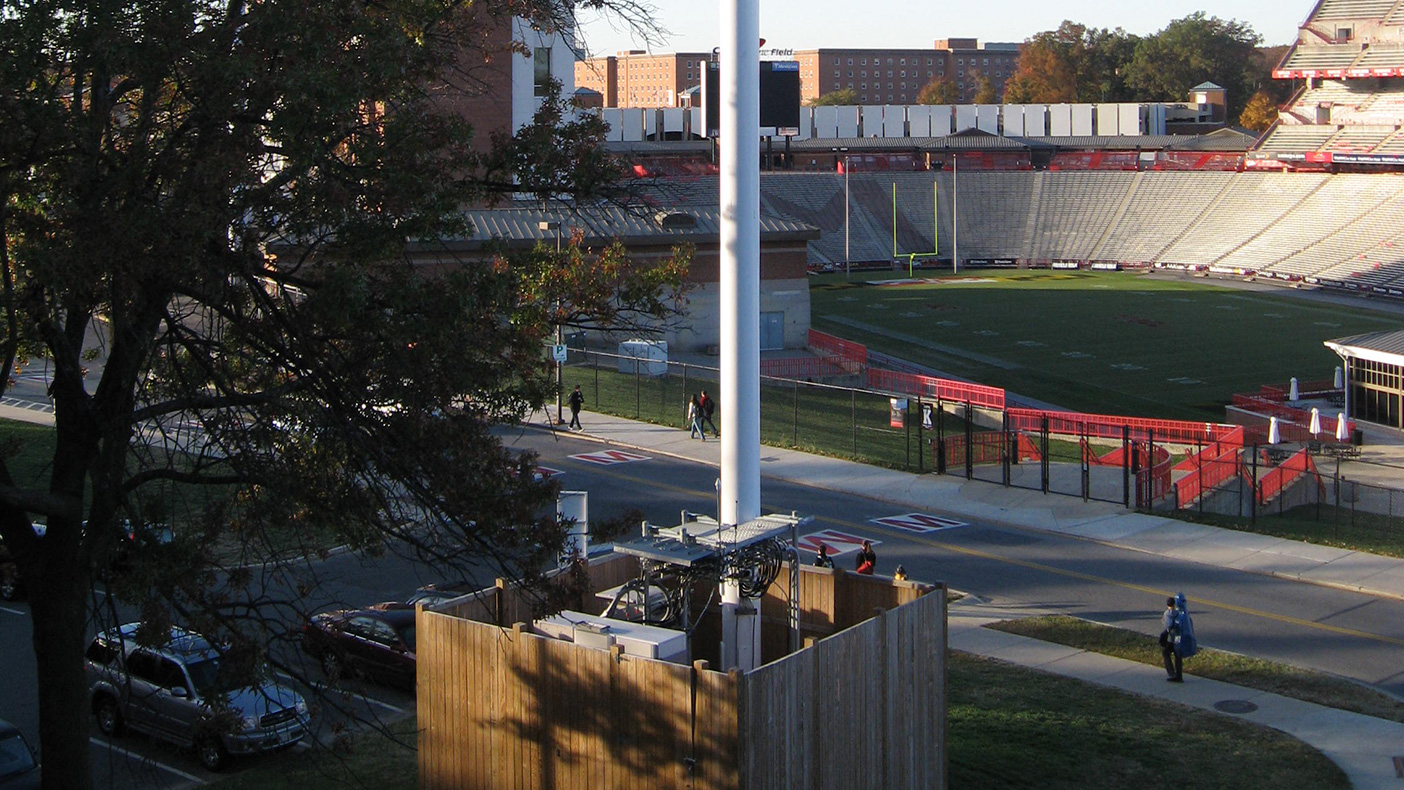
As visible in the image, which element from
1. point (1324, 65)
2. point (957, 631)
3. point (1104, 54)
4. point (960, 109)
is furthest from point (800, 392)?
point (1104, 54)

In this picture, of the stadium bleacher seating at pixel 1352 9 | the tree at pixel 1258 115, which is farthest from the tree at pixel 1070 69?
the stadium bleacher seating at pixel 1352 9

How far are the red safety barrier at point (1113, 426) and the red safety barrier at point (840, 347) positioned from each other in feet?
30.1

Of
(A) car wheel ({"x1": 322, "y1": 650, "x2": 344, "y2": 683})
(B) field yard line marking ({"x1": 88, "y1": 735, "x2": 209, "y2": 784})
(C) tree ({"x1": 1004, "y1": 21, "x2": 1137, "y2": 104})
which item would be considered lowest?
(B) field yard line marking ({"x1": 88, "y1": 735, "x2": 209, "y2": 784})

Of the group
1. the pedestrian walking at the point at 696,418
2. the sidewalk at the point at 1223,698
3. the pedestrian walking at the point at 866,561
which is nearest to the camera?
the sidewalk at the point at 1223,698

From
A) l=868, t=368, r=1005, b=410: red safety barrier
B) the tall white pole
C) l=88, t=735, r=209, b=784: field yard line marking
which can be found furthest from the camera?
l=868, t=368, r=1005, b=410: red safety barrier

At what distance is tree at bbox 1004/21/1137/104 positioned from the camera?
510ft

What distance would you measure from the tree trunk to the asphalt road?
16.2 ft

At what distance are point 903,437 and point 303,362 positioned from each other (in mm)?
26717

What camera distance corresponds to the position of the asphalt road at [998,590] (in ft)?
55.9

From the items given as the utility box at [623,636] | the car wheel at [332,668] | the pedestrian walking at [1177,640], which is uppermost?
the car wheel at [332,668]

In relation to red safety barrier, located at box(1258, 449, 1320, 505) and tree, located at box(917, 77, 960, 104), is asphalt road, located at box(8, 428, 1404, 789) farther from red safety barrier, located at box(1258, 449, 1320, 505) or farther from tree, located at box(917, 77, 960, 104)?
tree, located at box(917, 77, 960, 104)

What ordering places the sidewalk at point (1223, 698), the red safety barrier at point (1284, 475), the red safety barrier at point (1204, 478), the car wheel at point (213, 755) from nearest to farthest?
the car wheel at point (213, 755) → the sidewalk at point (1223, 698) → the red safety barrier at point (1204, 478) → the red safety barrier at point (1284, 475)

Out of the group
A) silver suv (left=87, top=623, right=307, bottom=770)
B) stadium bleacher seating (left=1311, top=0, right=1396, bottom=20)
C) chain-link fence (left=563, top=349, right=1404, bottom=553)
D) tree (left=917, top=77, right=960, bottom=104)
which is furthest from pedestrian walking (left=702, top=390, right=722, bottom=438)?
tree (left=917, top=77, right=960, bottom=104)

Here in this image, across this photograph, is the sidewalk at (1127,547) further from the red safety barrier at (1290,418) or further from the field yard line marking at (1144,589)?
the red safety barrier at (1290,418)
